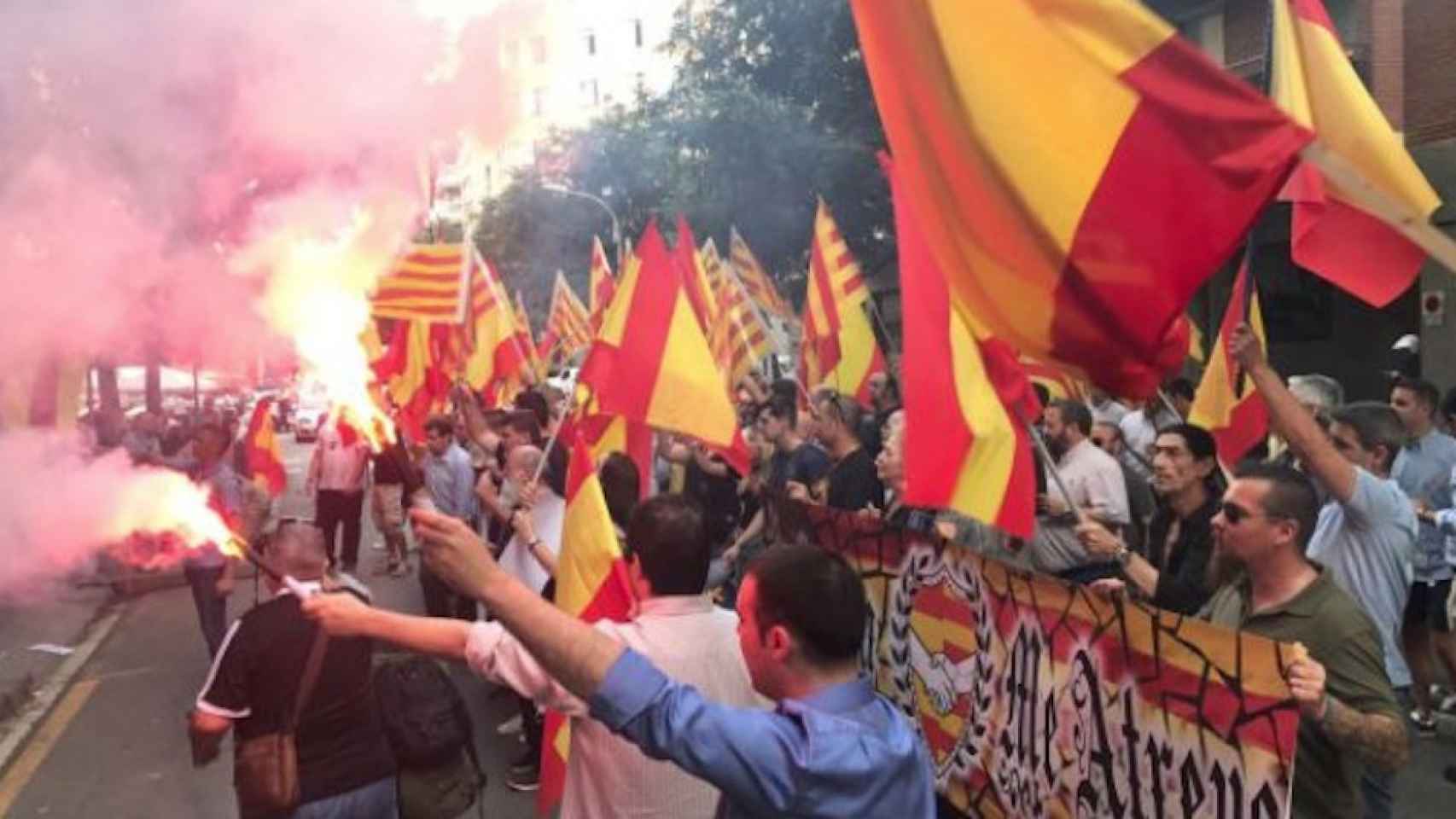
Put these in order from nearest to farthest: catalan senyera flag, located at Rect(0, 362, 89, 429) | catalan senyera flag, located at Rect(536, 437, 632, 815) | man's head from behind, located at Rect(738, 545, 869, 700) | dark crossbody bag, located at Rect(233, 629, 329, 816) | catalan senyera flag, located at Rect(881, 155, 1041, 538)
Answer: man's head from behind, located at Rect(738, 545, 869, 700) → dark crossbody bag, located at Rect(233, 629, 329, 816) → catalan senyera flag, located at Rect(536, 437, 632, 815) → catalan senyera flag, located at Rect(881, 155, 1041, 538) → catalan senyera flag, located at Rect(0, 362, 89, 429)

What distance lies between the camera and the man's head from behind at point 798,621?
2.36m

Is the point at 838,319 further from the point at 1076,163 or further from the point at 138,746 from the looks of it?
the point at 1076,163

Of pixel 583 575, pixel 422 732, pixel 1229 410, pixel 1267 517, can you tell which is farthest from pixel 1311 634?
pixel 1229 410

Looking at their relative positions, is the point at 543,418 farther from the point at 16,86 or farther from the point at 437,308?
the point at 16,86

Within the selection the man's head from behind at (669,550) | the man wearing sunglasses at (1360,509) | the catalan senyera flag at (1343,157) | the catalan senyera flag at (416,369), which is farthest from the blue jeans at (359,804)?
the catalan senyera flag at (416,369)

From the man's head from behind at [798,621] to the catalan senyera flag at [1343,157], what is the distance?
272 centimetres

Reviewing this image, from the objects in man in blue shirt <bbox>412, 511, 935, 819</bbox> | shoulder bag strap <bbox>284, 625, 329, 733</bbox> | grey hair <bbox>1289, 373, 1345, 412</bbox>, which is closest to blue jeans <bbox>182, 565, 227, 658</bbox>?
shoulder bag strap <bbox>284, 625, 329, 733</bbox>

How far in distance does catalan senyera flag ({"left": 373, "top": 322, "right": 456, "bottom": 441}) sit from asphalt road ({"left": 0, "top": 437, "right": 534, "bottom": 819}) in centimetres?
173

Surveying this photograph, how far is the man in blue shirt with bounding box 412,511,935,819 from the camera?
6.67 feet

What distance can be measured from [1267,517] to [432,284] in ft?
24.3

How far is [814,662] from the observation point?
236 cm

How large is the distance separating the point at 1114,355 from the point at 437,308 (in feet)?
23.9

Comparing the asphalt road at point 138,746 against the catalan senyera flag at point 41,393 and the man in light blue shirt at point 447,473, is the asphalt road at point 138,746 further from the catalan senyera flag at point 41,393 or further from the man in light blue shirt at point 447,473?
the catalan senyera flag at point 41,393

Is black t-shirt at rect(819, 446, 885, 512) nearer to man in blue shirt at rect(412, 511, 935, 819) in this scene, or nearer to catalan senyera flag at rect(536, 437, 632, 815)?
catalan senyera flag at rect(536, 437, 632, 815)
